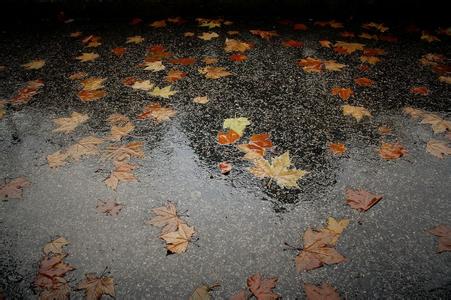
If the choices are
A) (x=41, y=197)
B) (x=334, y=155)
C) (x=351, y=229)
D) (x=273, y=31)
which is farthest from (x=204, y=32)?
(x=351, y=229)

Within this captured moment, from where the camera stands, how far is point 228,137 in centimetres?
276

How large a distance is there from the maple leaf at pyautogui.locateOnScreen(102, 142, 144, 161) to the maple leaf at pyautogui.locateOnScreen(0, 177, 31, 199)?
61cm

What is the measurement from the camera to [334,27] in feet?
14.8

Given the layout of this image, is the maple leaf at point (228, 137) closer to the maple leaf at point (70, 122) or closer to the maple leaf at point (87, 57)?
the maple leaf at point (70, 122)

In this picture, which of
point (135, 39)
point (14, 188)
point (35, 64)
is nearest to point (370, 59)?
point (135, 39)

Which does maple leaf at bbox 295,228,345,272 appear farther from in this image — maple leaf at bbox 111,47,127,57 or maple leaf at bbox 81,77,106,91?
maple leaf at bbox 111,47,127,57

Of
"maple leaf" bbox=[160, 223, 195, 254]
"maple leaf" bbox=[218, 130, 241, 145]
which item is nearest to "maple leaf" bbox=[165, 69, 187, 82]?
"maple leaf" bbox=[218, 130, 241, 145]

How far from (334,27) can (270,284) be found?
3874 millimetres

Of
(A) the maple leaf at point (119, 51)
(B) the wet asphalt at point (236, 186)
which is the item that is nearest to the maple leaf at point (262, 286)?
(B) the wet asphalt at point (236, 186)

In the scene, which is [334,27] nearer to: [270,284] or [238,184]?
[238,184]

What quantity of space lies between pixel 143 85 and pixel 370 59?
2.64m

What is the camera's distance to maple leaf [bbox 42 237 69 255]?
6.59 ft

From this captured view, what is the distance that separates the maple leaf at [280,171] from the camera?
7.76 ft

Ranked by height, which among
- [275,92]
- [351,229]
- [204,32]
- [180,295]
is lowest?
[180,295]
